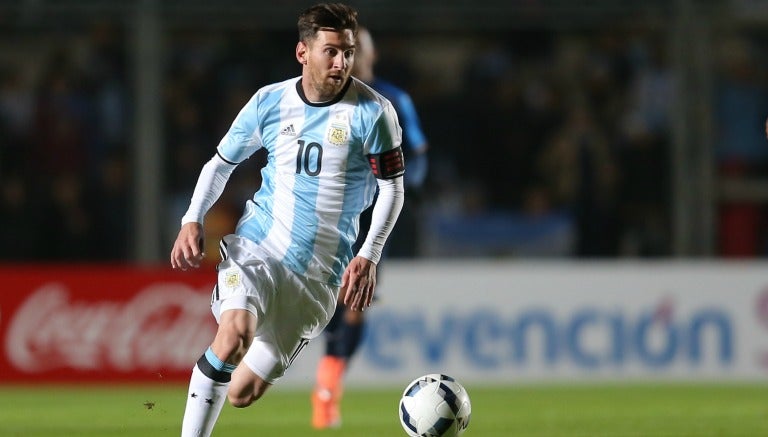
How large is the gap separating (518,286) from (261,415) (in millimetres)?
3290

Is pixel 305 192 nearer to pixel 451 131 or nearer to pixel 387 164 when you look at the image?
pixel 387 164

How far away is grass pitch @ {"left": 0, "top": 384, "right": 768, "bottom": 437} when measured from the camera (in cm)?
747

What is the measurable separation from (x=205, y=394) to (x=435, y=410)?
3.69ft

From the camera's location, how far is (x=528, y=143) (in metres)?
12.9

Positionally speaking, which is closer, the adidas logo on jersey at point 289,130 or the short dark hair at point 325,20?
the short dark hair at point 325,20

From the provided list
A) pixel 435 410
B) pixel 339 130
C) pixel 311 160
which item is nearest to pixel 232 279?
pixel 311 160

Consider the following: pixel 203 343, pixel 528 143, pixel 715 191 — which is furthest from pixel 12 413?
pixel 715 191

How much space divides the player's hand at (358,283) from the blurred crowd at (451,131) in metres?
6.55

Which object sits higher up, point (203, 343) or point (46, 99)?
point (46, 99)

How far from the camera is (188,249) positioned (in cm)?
510

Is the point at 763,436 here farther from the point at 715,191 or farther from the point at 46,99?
the point at 46,99

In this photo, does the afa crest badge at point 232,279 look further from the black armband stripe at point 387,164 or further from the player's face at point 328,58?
the player's face at point 328,58

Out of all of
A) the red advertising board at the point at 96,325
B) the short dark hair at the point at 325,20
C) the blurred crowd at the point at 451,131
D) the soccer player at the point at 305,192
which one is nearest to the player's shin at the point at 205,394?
the soccer player at the point at 305,192

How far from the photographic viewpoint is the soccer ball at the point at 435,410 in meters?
5.79
